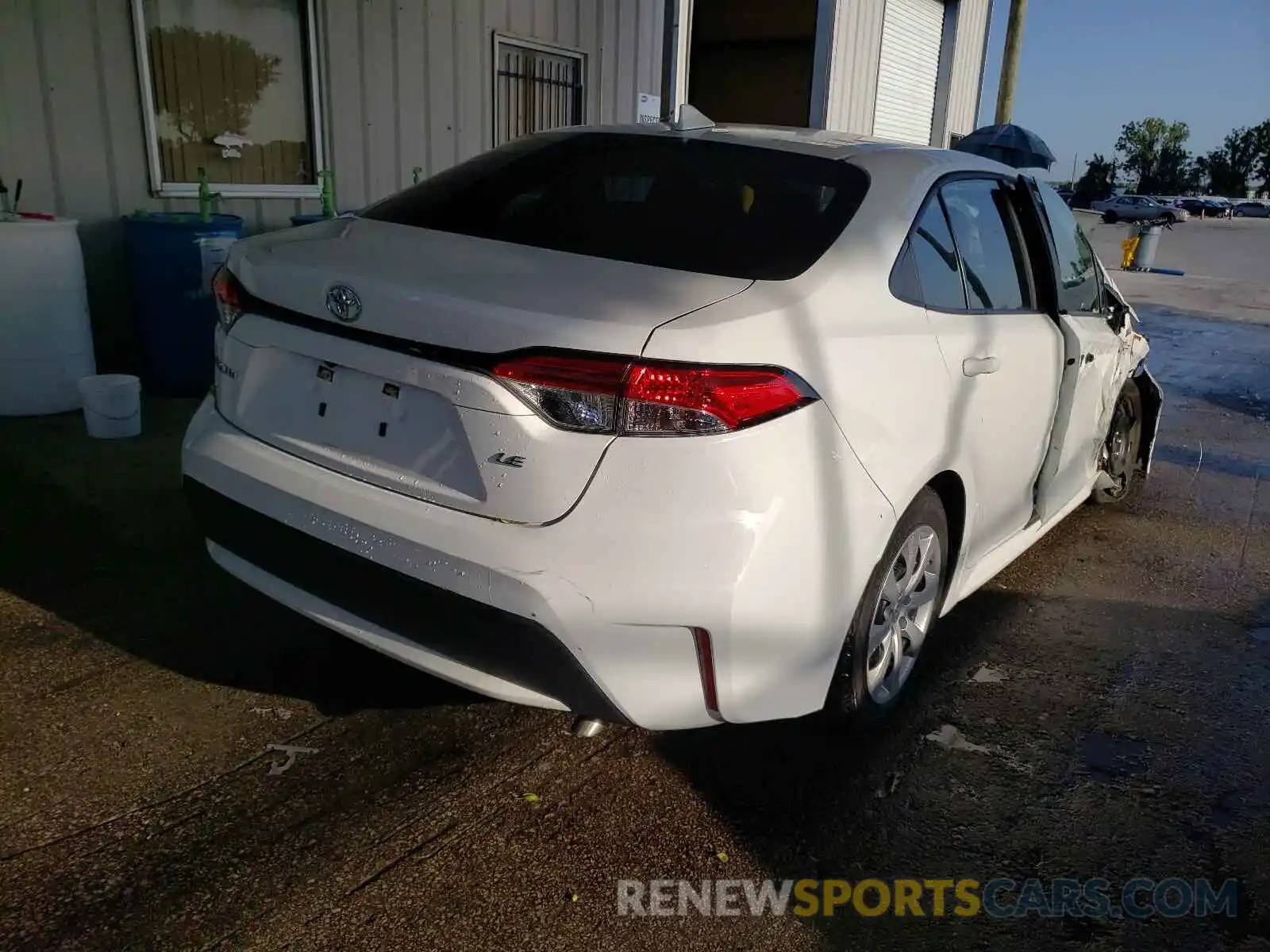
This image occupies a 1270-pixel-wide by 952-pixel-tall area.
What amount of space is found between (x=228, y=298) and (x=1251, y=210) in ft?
229

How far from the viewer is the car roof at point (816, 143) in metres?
3.02

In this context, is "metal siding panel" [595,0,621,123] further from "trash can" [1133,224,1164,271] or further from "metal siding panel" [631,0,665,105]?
"trash can" [1133,224,1164,271]

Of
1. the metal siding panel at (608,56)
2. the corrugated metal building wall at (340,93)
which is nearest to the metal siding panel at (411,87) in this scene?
the corrugated metal building wall at (340,93)

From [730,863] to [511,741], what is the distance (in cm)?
71

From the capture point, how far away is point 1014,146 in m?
13.2

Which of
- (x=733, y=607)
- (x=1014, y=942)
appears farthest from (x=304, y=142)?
(x=1014, y=942)

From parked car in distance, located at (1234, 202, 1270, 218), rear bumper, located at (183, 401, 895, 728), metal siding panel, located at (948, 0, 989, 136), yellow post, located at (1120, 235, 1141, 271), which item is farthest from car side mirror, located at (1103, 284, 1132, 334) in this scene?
parked car in distance, located at (1234, 202, 1270, 218)

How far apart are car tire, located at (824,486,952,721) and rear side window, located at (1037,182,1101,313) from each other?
3.89 ft

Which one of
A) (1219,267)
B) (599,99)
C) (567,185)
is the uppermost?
(599,99)

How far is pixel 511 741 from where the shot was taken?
111 inches

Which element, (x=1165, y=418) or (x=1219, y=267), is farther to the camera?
(x=1219, y=267)

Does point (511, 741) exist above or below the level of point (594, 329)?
below

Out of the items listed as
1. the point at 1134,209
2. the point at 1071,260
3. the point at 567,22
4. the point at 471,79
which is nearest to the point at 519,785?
the point at 1071,260

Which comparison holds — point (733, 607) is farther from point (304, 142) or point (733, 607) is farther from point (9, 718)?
point (304, 142)
